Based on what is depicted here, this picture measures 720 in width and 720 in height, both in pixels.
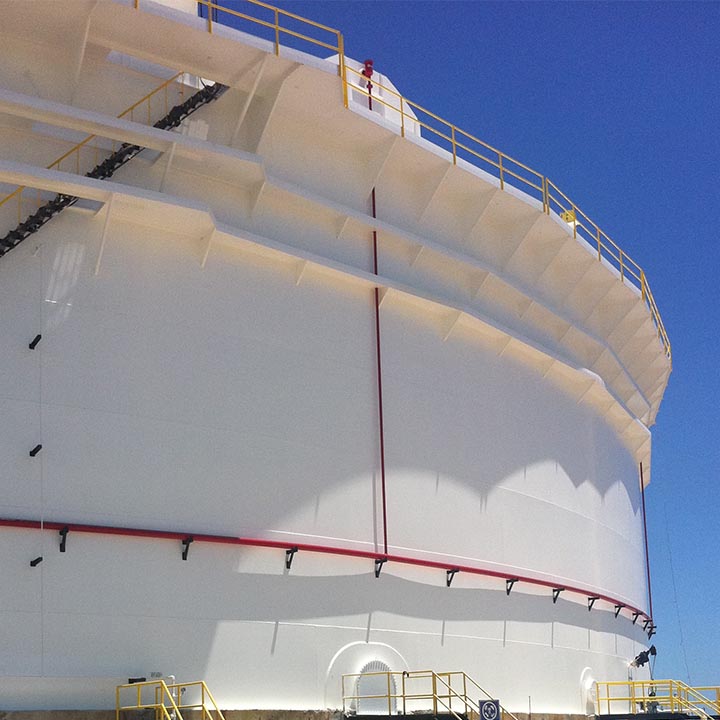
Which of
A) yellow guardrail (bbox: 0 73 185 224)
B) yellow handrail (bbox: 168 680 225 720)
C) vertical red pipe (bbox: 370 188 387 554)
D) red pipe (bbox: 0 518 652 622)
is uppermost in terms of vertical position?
yellow guardrail (bbox: 0 73 185 224)

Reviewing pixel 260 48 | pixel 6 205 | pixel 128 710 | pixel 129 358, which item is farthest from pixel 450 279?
pixel 128 710

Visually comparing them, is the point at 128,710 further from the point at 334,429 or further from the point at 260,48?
the point at 260,48

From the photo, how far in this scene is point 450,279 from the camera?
24.0 metres

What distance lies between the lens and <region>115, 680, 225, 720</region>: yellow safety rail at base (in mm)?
15398

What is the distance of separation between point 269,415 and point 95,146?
221 inches

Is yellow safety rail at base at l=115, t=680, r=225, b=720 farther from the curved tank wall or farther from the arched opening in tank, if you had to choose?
the arched opening in tank

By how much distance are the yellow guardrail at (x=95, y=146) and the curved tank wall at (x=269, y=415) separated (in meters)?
0.31

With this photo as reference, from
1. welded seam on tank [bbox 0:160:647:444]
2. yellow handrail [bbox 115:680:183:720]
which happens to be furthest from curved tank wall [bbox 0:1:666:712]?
yellow handrail [bbox 115:680:183:720]

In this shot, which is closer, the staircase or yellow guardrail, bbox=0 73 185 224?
the staircase

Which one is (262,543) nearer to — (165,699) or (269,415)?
(269,415)

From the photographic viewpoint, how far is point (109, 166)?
18094 millimetres

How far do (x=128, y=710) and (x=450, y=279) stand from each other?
12186 mm

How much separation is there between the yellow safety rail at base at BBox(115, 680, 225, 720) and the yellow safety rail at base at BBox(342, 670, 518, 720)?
121 inches

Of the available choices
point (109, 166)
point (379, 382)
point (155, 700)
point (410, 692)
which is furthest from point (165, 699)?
point (109, 166)
